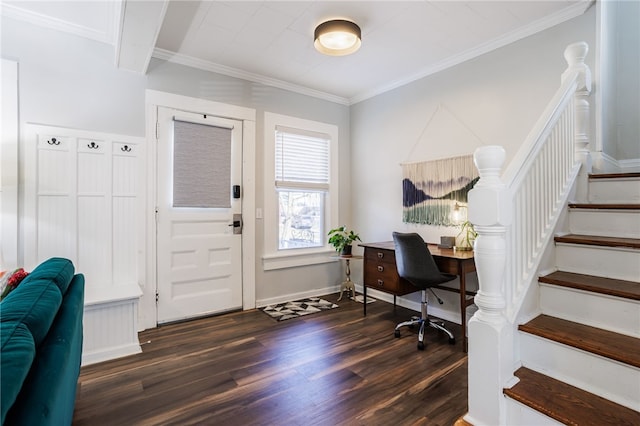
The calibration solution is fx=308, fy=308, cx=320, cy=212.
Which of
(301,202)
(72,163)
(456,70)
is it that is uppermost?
(456,70)

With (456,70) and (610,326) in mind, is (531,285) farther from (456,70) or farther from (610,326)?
(456,70)

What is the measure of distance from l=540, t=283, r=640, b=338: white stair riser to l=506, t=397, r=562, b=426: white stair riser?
586 millimetres

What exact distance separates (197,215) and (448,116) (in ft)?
9.53

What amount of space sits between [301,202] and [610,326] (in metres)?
3.20

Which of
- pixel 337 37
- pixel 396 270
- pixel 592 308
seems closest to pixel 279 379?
pixel 396 270

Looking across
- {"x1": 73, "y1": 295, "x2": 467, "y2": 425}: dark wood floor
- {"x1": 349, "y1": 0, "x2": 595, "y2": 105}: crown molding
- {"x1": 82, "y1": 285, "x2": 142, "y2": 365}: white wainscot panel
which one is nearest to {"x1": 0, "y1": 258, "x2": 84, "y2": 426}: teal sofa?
{"x1": 73, "y1": 295, "x2": 467, "y2": 425}: dark wood floor

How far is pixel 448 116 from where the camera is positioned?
331 centimetres

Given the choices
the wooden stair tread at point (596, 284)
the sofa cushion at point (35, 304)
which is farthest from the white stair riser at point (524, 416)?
the sofa cushion at point (35, 304)

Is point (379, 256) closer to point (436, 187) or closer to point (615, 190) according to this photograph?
point (436, 187)

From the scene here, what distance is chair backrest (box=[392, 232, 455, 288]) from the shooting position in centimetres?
265

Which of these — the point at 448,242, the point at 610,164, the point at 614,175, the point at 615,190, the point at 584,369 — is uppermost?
the point at 610,164

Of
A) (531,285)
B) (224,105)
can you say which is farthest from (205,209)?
(531,285)

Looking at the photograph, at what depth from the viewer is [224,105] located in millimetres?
3453

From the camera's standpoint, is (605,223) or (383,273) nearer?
(605,223)
